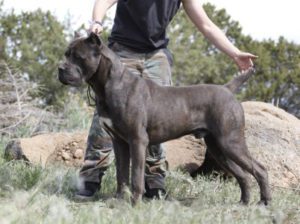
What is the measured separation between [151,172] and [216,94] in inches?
46.8

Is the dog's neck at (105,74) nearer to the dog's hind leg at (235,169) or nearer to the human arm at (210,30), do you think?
the dog's hind leg at (235,169)

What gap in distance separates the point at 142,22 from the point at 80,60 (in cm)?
104

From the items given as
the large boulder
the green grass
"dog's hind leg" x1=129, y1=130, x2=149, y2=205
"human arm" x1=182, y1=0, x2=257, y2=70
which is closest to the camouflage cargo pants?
the green grass

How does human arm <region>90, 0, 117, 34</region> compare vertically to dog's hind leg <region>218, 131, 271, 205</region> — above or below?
above

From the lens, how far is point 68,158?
8.55 metres

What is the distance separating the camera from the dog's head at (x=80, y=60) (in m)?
5.32

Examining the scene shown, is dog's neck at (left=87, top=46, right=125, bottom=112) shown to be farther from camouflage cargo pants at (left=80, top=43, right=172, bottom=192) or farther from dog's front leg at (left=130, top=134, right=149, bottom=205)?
camouflage cargo pants at (left=80, top=43, right=172, bottom=192)

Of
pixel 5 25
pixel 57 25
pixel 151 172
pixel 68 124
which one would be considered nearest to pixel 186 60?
pixel 57 25

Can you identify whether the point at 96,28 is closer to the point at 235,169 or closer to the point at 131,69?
the point at 131,69

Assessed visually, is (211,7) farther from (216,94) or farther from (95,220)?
(95,220)

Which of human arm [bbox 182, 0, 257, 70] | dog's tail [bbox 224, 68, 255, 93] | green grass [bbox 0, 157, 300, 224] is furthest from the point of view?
human arm [bbox 182, 0, 257, 70]

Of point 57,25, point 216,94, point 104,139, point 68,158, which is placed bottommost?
point 68,158

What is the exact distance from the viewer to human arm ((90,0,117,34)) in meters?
5.56

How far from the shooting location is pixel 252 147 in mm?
8227
